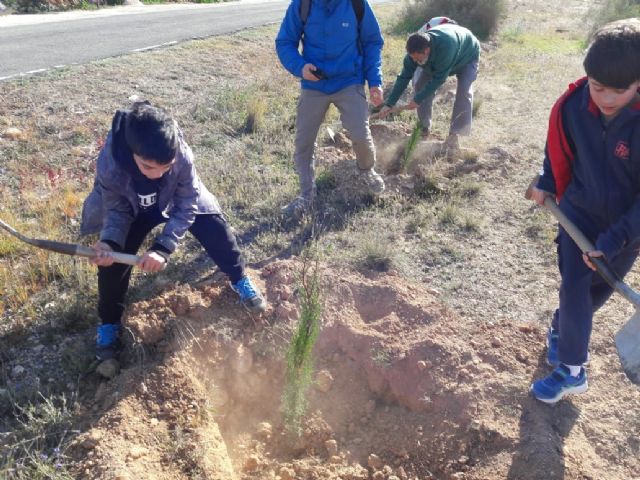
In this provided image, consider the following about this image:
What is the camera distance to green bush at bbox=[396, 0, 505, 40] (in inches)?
509

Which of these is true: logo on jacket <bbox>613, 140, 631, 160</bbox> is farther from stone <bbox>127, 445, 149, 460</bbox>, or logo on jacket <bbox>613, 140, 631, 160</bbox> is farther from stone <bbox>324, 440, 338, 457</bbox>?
stone <bbox>127, 445, 149, 460</bbox>

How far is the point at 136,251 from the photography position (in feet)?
10.5

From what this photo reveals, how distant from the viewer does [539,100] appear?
8016 millimetres

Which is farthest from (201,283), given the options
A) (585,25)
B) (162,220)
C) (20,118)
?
(585,25)

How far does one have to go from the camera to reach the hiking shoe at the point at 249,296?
10.8 feet

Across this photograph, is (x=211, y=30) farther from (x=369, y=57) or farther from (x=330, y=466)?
(x=330, y=466)

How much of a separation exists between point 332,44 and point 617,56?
2.44 metres

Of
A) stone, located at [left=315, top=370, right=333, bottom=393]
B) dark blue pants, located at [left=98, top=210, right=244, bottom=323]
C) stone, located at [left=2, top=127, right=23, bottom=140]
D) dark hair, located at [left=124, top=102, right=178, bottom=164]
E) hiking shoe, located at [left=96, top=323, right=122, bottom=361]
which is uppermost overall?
dark hair, located at [left=124, top=102, right=178, bottom=164]

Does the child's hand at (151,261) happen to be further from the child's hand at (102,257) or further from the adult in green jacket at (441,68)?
the adult in green jacket at (441,68)

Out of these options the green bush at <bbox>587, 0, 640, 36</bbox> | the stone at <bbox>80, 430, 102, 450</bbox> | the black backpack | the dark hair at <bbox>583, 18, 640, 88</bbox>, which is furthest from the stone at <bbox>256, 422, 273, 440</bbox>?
the green bush at <bbox>587, 0, 640, 36</bbox>

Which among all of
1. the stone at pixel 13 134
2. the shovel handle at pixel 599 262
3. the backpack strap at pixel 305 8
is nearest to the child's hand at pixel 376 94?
the backpack strap at pixel 305 8

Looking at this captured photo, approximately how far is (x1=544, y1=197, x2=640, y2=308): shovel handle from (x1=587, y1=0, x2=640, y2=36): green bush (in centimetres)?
1374

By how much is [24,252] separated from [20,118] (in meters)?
2.66

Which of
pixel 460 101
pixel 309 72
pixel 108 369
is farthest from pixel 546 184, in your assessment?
pixel 460 101
